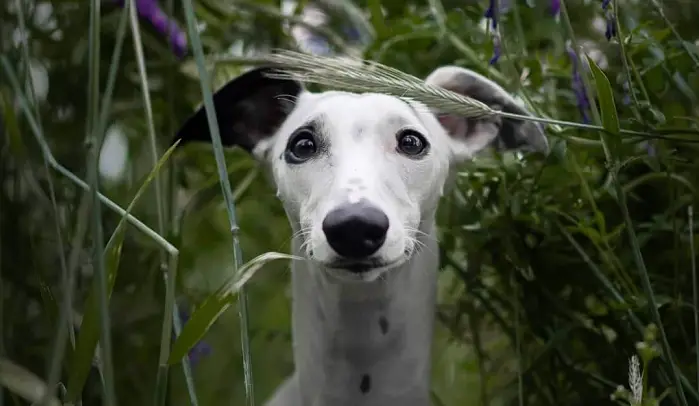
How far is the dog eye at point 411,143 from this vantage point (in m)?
0.72

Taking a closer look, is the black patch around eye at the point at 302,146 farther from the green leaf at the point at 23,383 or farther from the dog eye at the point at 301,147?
the green leaf at the point at 23,383

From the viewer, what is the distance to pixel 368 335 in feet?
2.56

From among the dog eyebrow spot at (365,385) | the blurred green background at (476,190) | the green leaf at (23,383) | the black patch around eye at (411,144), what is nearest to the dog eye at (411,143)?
the black patch around eye at (411,144)

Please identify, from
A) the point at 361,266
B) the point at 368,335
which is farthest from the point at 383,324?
the point at 361,266

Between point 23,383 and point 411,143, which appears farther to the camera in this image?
point 411,143

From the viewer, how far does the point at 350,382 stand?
30.9 inches

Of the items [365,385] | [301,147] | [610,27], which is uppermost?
[610,27]

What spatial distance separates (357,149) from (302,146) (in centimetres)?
6

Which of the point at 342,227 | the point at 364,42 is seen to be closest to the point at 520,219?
the point at 342,227

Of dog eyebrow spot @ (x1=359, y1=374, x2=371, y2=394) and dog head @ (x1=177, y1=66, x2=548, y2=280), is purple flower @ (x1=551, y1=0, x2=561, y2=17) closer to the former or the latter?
dog head @ (x1=177, y1=66, x2=548, y2=280)

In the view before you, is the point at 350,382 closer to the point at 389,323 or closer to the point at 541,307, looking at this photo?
the point at 389,323

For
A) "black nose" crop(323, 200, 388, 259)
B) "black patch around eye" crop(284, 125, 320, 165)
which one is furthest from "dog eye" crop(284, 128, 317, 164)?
"black nose" crop(323, 200, 388, 259)

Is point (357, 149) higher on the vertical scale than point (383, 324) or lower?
higher

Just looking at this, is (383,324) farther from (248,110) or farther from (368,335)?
(248,110)
